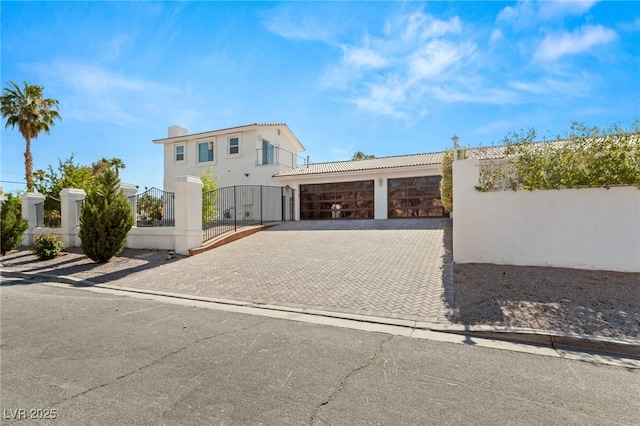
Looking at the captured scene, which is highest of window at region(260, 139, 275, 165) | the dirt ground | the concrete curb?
window at region(260, 139, 275, 165)

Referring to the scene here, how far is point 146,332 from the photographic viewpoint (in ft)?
16.1

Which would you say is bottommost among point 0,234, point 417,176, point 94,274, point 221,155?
point 94,274

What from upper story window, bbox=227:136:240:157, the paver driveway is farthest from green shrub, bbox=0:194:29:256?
upper story window, bbox=227:136:240:157

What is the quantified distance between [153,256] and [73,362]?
859 centimetres

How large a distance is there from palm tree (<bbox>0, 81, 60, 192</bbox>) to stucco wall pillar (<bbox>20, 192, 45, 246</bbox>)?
948 cm

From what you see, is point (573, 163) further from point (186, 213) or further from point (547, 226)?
point (186, 213)

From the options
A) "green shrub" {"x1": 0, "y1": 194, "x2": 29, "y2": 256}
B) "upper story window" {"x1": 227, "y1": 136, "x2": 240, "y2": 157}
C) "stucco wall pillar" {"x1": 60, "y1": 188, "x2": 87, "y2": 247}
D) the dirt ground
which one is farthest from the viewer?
"upper story window" {"x1": 227, "y1": 136, "x2": 240, "y2": 157}

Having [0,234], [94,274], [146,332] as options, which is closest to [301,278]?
[146,332]

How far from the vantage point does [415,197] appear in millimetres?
19094

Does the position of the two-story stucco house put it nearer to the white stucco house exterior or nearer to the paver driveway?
the white stucco house exterior

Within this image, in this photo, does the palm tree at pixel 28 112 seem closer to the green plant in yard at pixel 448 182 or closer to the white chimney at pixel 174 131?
the white chimney at pixel 174 131

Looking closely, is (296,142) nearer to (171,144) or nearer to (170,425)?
(171,144)

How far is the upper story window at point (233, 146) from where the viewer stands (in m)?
22.7

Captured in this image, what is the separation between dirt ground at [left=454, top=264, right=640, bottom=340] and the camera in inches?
192
